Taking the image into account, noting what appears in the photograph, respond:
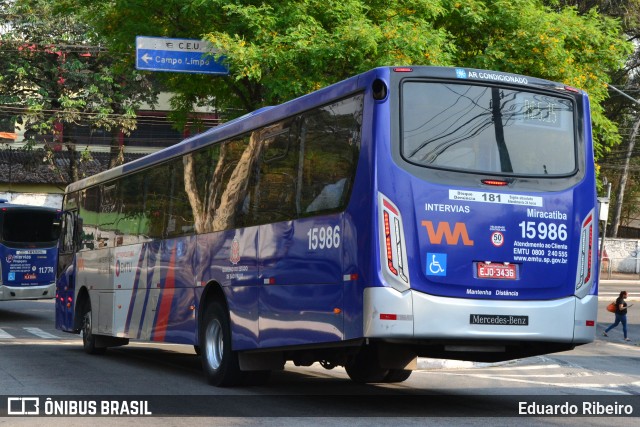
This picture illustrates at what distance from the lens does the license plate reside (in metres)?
10.5

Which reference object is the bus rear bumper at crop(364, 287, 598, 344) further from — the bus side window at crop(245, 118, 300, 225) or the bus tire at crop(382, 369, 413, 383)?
the bus tire at crop(382, 369, 413, 383)

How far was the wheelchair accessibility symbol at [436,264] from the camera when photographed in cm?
1030

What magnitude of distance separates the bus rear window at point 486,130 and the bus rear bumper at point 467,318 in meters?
1.32

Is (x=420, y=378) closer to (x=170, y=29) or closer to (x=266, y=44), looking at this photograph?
(x=266, y=44)

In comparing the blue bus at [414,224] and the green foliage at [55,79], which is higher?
the green foliage at [55,79]

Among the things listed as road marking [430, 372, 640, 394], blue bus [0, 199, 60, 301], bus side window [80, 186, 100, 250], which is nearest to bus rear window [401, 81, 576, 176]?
road marking [430, 372, 640, 394]

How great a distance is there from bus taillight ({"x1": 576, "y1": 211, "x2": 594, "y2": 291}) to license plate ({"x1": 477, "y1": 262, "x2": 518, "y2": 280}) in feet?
2.90

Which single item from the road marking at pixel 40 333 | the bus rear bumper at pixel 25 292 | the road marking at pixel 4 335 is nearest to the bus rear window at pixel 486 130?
the road marking at pixel 4 335

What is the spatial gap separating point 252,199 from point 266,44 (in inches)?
311

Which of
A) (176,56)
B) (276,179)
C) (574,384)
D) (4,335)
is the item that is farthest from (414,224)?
(4,335)

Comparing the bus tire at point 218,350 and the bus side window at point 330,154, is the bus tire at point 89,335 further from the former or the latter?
the bus side window at point 330,154

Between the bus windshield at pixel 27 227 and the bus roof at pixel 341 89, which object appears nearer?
the bus roof at pixel 341 89

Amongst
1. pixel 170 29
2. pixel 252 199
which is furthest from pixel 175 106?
pixel 252 199

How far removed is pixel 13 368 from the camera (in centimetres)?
1584
